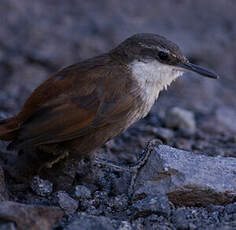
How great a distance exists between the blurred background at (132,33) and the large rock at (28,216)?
270 centimetres

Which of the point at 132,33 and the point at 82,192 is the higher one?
the point at 132,33

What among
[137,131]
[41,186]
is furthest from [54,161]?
[137,131]

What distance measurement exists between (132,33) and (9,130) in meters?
5.66

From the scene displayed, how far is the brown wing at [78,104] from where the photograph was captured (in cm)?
470

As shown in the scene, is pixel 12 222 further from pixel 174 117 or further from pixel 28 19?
pixel 28 19

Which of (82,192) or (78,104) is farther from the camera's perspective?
(78,104)

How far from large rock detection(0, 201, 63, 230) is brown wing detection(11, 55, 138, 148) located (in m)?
1.04

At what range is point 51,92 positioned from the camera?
4.86 m

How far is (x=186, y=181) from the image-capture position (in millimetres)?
4383

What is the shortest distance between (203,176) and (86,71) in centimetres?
162

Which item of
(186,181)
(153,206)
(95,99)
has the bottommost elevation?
(153,206)

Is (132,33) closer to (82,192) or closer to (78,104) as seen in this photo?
(78,104)

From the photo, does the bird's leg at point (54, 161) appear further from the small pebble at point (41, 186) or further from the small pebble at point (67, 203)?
the small pebble at point (67, 203)

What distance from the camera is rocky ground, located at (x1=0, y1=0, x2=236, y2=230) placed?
4207 mm
